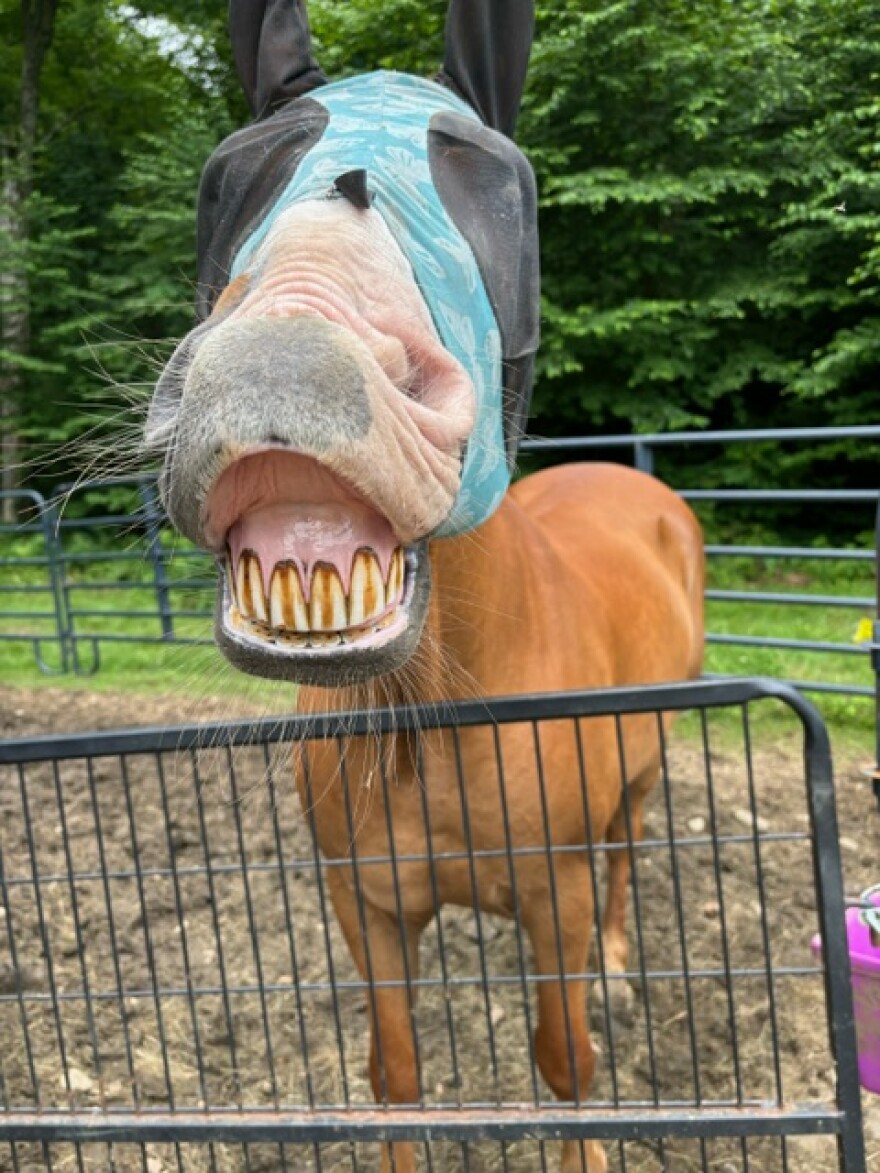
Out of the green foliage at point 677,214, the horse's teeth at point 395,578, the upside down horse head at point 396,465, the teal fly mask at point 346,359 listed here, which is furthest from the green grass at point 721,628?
the horse's teeth at point 395,578

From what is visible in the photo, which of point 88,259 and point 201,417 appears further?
point 88,259

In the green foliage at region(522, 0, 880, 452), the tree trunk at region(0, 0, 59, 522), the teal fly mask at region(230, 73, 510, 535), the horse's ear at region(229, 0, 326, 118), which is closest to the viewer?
the teal fly mask at region(230, 73, 510, 535)

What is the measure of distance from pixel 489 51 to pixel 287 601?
1328 millimetres

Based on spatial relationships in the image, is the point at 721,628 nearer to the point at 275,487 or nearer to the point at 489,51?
the point at 489,51

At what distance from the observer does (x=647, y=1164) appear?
2484 millimetres

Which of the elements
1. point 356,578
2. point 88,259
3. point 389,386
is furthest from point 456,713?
point 88,259

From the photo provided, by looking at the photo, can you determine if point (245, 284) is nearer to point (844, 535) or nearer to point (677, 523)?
point (677, 523)

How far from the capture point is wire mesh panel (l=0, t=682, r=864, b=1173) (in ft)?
5.55

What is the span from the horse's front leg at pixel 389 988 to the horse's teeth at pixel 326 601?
123cm

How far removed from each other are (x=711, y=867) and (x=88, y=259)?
12540 millimetres

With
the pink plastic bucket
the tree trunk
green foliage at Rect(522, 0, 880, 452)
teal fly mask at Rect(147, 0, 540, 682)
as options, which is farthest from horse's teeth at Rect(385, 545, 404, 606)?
the tree trunk

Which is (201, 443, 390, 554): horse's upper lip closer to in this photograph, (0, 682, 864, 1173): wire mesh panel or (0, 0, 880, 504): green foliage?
(0, 682, 864, 1173): wire mesh panel

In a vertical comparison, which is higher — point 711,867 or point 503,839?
point 503,839

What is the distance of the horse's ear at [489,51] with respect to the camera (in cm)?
187
